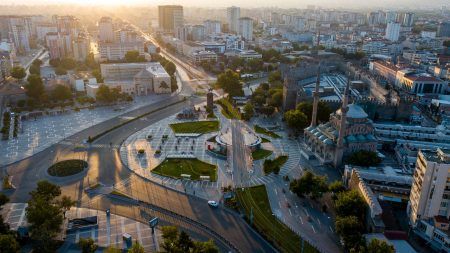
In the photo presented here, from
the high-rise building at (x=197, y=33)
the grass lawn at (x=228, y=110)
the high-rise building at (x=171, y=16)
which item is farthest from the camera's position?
the high-rise building at (x=171, y=16)

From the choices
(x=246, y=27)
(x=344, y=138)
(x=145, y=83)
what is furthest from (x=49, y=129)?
(x=246, y=27)

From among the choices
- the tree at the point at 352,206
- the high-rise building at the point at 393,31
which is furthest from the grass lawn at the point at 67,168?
the high-rise building at the point at 393,31

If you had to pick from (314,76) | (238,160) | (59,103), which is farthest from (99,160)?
(314,76)

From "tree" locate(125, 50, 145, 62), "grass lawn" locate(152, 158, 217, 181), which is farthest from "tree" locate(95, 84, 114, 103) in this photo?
"tree" locate(125, 50, 145, 62)

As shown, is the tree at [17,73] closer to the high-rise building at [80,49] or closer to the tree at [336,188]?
the high-rise building at [80,49]

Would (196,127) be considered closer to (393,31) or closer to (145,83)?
(145,83)

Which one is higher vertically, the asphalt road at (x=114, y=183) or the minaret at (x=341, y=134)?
the minaret at (x=341, y=134)

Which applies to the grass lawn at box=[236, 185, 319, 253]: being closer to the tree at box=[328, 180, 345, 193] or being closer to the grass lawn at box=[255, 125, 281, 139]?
the tree at box=[328, 180, 345, 193]

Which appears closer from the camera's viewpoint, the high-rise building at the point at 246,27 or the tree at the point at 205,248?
the tree at the point at 205,248
